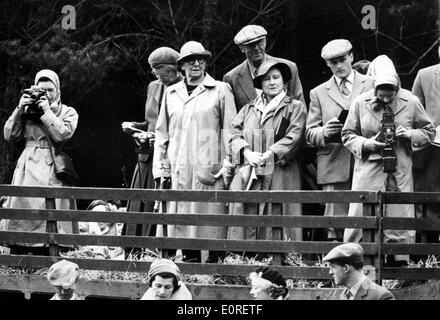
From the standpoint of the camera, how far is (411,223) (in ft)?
42.4

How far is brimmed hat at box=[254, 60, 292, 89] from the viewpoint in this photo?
1431 centimetres

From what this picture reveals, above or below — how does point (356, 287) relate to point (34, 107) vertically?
below

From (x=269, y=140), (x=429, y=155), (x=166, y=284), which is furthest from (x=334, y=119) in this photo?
(x=166, y=284)

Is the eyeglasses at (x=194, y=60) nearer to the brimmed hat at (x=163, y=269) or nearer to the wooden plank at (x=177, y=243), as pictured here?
the wooden plank at (x=177, y=243)

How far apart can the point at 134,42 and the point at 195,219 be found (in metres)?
7.09

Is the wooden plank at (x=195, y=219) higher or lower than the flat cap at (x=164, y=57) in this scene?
lower

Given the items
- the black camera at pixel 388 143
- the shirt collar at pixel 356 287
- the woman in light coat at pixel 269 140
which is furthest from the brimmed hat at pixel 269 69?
the shirt collar at pixel 356 287

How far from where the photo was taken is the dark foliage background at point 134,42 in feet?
64.0

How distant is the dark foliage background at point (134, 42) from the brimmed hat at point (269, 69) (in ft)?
16.8

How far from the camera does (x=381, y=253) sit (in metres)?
12.9

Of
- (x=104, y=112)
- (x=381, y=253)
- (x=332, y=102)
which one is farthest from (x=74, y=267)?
(x=104, y=112)

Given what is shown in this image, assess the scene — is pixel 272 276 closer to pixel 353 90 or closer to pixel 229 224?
pixel 229 224

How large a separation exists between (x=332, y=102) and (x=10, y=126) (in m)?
3.10

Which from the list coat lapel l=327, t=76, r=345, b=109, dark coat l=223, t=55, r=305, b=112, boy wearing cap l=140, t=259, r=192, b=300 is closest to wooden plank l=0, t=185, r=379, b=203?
coat lapel l=327, t=76, r=345, b=109
